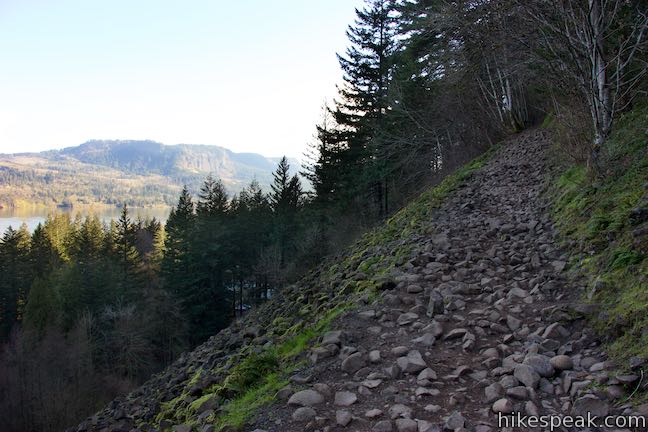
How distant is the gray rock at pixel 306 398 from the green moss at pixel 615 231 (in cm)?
234

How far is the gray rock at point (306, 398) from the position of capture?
3615mm

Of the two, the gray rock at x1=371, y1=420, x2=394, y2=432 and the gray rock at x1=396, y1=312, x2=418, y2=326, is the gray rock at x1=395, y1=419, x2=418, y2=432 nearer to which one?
the gray rock at x1=371, y1=420, x2=394, y2=432

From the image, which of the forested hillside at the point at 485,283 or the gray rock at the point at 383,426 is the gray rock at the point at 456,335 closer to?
the forested hillside at the point at 485,283

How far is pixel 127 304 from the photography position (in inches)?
1757

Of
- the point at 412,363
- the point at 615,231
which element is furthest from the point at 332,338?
the point at 615,231

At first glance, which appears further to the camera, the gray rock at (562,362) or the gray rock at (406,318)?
the gray rock at (406,318)

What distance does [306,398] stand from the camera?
12.0 feet

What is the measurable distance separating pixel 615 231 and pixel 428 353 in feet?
9.03

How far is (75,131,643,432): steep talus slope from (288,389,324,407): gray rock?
0.01m

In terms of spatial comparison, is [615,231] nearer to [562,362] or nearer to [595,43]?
[562,362]

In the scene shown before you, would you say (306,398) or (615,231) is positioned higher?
(615,231)

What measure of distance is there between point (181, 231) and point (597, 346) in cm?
4190

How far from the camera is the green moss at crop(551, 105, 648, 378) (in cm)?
348

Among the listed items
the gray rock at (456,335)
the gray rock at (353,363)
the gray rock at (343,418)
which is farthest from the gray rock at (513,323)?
the gray rock at (343,418)
